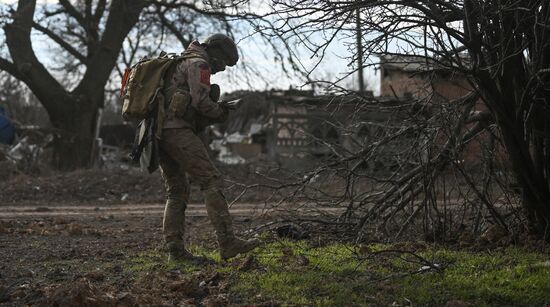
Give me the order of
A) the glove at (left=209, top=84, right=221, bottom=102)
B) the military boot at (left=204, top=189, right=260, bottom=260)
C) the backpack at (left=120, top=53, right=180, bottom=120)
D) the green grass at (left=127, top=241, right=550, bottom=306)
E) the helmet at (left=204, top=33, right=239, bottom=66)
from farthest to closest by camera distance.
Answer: the helmet at (left=204, top=33, right=239, bottom=66)
the glove at (left=209, top=84, right=221, bottom=102)
the backpack at (left=120, top=53, right=180, bottom=120)
the military boot at (left=204, top=189, right=260, bottom=260)
the green grass at (left=127, top=241, right=550, bottom=306)

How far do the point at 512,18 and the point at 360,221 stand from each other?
8.19 ft

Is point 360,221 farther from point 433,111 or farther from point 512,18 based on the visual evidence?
point 512,18

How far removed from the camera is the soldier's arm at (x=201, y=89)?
226 inches

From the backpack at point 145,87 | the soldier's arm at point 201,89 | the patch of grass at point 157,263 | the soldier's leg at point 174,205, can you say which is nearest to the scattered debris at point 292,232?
the patch of grass at point 157,263

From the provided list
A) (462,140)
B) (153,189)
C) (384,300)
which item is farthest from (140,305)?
(153,189)

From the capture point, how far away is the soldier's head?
239 inches

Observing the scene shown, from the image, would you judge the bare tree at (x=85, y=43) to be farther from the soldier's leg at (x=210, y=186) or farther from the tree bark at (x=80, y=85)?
the soldier's leg at (x=210, y=186)

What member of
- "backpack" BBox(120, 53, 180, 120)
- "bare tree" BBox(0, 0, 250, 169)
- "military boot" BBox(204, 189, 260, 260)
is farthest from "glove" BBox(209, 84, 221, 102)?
"bare tree" BBox(0, 0, 250, 169)

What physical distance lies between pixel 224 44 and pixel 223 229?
1613mm

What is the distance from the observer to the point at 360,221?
707 cm

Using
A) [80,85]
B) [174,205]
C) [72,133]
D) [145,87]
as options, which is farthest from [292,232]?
[80,85]

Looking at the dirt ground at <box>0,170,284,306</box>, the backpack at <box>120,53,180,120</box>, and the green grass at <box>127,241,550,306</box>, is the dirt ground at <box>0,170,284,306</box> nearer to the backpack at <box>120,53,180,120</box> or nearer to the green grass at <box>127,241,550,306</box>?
the green grass at <box>127,241,550,306</box>

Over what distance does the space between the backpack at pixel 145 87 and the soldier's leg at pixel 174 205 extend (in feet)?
1.23

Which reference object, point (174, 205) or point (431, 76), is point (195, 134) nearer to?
point (174, 205)
